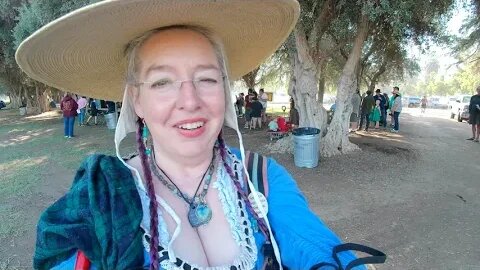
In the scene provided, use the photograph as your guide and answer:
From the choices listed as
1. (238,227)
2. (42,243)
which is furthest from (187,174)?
(42,243)

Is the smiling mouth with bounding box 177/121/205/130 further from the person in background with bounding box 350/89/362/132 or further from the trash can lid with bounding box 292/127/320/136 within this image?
the person in background with bounding box 350/89/362/132

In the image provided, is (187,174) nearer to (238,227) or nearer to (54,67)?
(238,227)

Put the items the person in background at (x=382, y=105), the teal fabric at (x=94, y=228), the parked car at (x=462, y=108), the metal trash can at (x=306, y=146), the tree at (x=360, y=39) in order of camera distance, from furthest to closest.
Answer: the parked car at (x=462, y=108) < the person in background at (x=382, y=105) < the tree at (x=360, y=39) < the metal trash can at (x=306, y=146) < the teal fabric at (x=94, y=228)

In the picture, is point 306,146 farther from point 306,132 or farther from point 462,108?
point 462,108

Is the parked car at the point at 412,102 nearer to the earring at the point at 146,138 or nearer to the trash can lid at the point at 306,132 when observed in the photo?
the trash can lid at the point at 306,132

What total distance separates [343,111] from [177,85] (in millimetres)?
9359

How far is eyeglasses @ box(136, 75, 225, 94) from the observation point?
3.87 feet

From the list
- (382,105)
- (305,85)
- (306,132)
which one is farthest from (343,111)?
(382,105)

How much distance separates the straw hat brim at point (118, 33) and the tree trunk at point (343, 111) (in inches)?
332

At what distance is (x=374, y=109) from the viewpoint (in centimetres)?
1642

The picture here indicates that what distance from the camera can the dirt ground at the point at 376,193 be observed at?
14.6 feet

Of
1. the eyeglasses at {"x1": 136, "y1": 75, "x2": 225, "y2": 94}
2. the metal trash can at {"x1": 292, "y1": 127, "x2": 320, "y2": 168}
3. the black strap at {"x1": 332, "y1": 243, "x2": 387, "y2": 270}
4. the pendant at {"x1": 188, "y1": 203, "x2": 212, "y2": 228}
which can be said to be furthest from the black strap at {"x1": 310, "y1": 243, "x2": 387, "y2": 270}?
the metal trash can at {"x1": 292, "y1": 127, "x2": 320, "y2": 168}

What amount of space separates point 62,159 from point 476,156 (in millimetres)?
11630

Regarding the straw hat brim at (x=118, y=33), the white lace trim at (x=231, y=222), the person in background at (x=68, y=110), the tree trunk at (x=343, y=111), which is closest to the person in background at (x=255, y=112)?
the tree trunk at (x=343, y=111)
